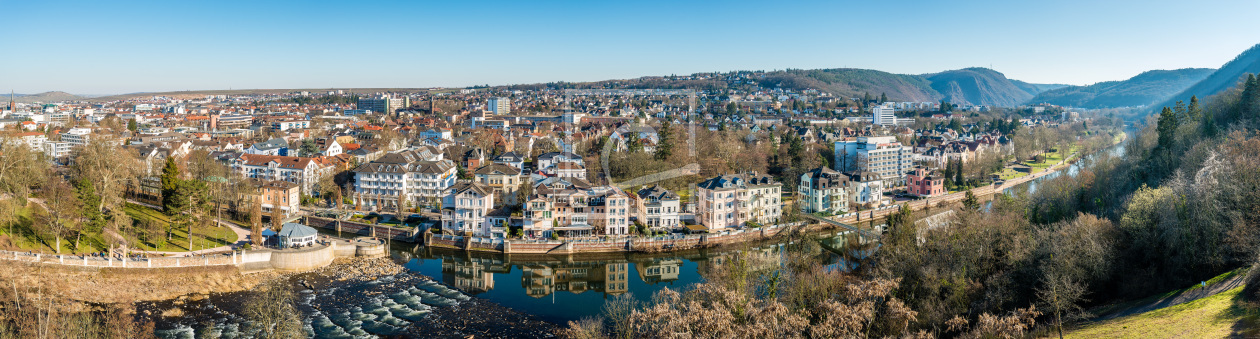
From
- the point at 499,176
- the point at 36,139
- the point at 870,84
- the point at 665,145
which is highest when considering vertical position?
the point at 870,84

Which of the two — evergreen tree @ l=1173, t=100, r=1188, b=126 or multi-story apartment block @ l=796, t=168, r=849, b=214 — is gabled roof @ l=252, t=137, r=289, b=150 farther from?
evergreen tree @ l=1173, t=100, r=1188, b=126

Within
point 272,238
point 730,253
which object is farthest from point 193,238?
point 730,253

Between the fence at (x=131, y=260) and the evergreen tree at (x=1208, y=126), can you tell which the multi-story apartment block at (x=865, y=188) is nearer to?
the evergreen tree at (x=1208, y=126)

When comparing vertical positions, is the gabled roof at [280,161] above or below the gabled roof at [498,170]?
above

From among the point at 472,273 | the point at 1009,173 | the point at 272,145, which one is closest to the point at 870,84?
the point at 1009,173

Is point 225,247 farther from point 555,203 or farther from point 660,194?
point 660,194

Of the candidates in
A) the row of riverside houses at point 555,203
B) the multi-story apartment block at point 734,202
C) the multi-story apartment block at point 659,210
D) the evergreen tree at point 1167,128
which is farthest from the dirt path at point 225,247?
the evergreen tree at point 1167,128

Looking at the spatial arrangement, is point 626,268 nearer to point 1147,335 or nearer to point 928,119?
point 1147,335

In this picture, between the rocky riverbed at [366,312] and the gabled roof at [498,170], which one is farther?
the gabled roof at [498,170]
